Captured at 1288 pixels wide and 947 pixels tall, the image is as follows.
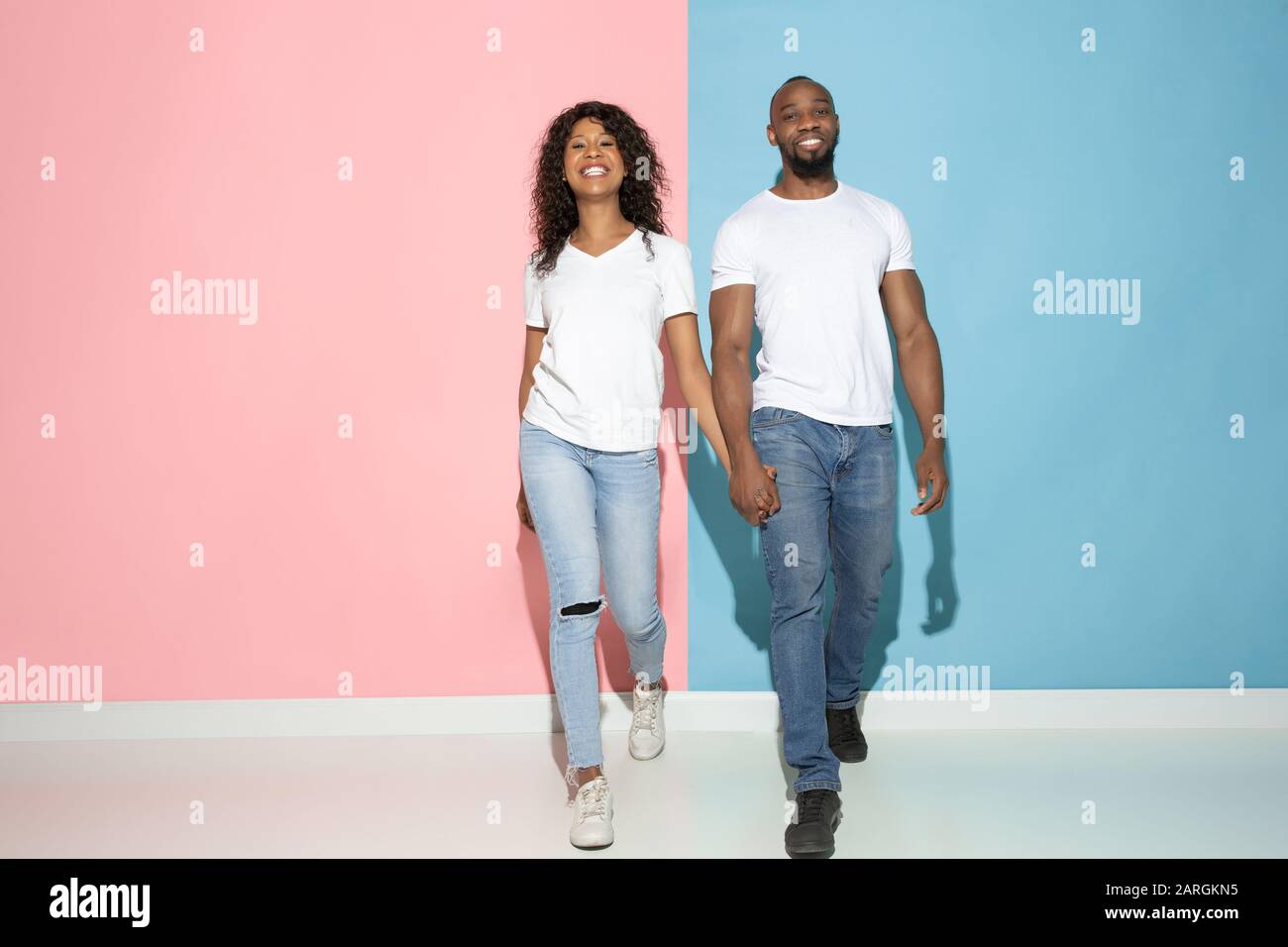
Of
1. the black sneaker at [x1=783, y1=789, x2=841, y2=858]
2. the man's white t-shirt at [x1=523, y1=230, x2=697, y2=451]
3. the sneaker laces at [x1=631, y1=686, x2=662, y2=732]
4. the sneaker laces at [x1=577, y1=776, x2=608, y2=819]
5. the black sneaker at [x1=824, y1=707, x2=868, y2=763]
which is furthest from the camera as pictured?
the sneaker laces at [x1=631, y1=686, x2=662, y2=732]

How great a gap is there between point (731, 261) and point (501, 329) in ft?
2.59

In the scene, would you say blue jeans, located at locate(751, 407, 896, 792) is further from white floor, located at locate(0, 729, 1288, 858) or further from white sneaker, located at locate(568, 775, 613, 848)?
white sneaker, located at locate(568, 775, 613, 848)

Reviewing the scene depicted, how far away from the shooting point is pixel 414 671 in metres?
2.87

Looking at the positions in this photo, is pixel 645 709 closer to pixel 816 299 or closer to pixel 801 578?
pixel 801 578

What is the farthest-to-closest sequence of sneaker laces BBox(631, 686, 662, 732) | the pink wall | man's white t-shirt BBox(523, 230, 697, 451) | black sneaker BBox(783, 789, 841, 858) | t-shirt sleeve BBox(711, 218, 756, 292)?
1. the pink wall
2. sneaker laces BBox(631, 686, 662, 732)
3. t-shirt sleeve BBox(711, 218, 756, 292)
4. man's white t-shirt BBox(523, 230, 697, 451)
5. black sneaker BBox(783, 789, 841, 858)

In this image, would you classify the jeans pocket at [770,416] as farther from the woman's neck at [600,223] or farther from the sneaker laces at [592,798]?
the sneaker laces at [592,798]

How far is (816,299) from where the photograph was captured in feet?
7.32

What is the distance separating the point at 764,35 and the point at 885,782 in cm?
194

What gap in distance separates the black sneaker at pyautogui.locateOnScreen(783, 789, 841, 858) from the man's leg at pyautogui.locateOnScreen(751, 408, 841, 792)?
0.02 metres

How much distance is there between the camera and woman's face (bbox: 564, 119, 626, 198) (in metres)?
2.27

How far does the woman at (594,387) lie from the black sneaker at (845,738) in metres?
0.57

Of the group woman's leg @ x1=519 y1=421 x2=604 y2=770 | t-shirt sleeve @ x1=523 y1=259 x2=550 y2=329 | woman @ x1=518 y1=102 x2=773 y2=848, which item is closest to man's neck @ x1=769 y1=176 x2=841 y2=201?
woman @ x1=518 y1=102 x2=773 y2=848

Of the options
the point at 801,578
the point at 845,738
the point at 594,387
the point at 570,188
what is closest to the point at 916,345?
the point at 801,578

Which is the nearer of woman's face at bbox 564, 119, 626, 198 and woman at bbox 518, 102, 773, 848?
woman at bbox 518, 102, 773, 848
